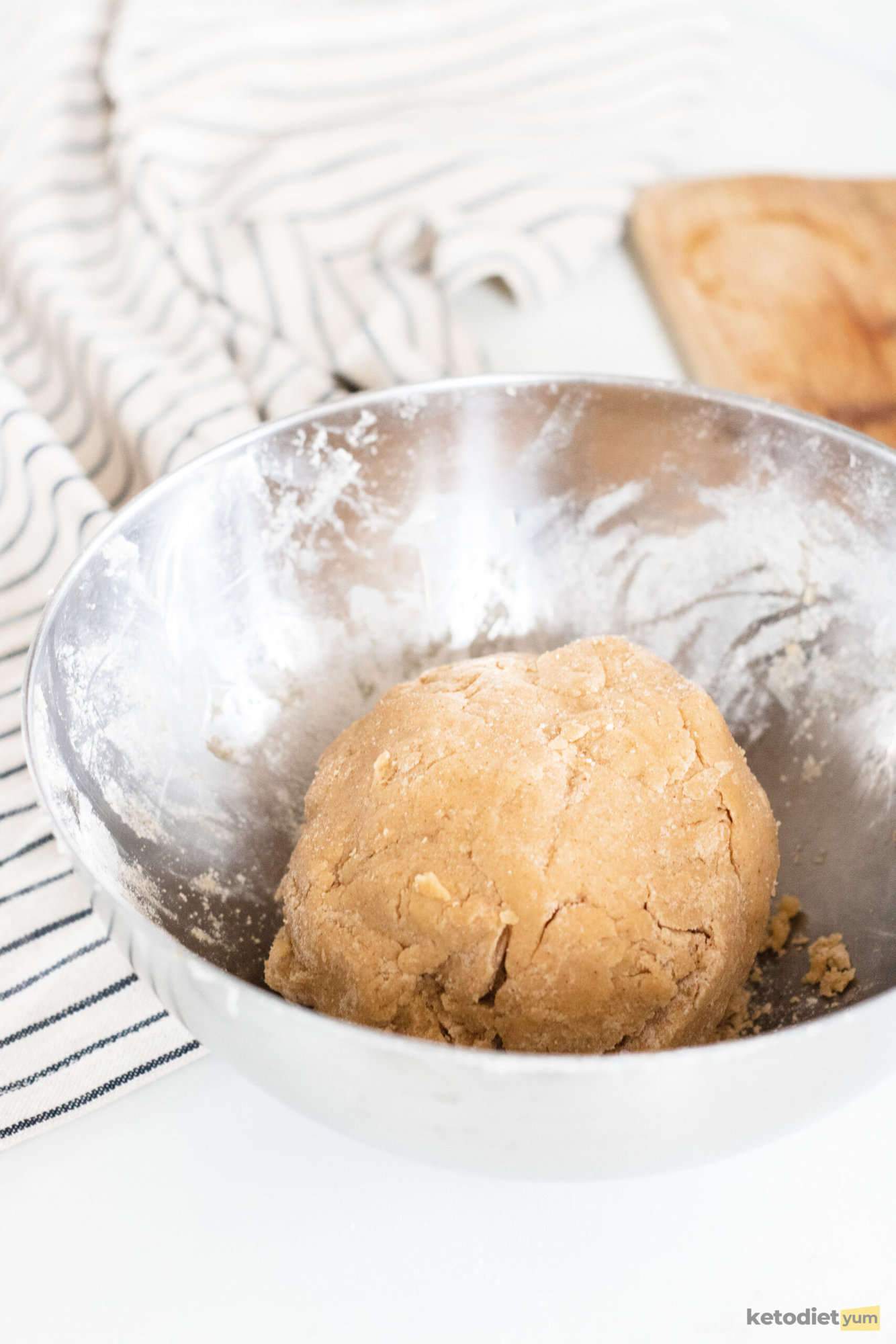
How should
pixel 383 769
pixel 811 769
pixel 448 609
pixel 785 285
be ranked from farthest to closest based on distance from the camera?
pixel 785 285
pixel 448 609
pixel 811 769
pixel 383 769

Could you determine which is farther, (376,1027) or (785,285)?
(785,285)

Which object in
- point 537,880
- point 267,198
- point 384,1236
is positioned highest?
point 267,198

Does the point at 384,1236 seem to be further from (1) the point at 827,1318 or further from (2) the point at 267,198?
(2) the point at 267,198

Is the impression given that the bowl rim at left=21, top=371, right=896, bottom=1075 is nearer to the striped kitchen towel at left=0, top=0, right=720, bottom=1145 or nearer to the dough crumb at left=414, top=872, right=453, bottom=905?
the dough crumb at left=414, top=872, right=453, bottom=905

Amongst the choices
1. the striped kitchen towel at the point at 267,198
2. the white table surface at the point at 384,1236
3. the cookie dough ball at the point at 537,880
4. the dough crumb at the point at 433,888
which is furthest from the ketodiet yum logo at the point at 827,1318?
the striped kitchen towel at the point at 267,198

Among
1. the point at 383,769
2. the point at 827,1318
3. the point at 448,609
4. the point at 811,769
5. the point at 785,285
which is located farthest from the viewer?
the point at 785,285

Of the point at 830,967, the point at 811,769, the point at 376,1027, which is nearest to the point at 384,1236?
the point at 376,1027

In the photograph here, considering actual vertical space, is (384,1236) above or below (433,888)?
below

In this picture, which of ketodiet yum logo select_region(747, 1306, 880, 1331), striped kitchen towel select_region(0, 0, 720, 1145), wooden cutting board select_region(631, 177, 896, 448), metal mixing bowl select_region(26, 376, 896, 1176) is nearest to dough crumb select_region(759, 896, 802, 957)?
metal mixing bowl select_region(26, 376, 896, 1176)
